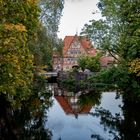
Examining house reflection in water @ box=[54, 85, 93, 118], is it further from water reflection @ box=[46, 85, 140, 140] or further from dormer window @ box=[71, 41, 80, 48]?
dormer window @ box=[71, 41, 80, 48]

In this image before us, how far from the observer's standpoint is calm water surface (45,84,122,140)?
24.0 m

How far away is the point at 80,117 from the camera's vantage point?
30.7 metres

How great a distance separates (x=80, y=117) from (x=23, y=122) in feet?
18.8

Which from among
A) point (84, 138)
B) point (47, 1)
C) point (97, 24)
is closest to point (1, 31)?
point (84, 138)

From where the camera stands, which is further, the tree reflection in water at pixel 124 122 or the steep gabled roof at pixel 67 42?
the steep gabled roof at pixel 67 42

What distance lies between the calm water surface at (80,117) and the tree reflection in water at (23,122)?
59cm

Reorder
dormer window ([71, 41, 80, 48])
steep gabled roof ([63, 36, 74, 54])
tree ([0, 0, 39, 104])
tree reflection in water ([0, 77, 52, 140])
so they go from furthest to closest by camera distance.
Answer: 1. dormer window ([71, 41, 80, 48])
2. steep gabled roof ([63, 36, 74, 54])
3. tree reflection in water ([0, 77, 52, 140])
4. tree ([0, 0, 39, 104])

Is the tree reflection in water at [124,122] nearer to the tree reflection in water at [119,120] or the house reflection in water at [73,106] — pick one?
the tree reflection in water at [119,120]

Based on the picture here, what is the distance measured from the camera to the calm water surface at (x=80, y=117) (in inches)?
945

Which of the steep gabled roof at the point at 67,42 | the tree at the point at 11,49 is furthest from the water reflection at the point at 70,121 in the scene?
the steep gabled roof at the point at 67,42

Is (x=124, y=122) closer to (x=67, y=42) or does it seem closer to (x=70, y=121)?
(x=70, y=121)

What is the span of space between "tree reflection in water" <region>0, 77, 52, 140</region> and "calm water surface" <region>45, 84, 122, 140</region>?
0.59 m

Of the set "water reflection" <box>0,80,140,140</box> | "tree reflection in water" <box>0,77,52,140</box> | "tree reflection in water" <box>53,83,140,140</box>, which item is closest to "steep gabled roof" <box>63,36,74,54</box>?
"tree reflection in water" <box>53,83,140,140</box>

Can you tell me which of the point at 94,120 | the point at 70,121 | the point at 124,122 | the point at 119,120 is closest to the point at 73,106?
the point at 94,120
